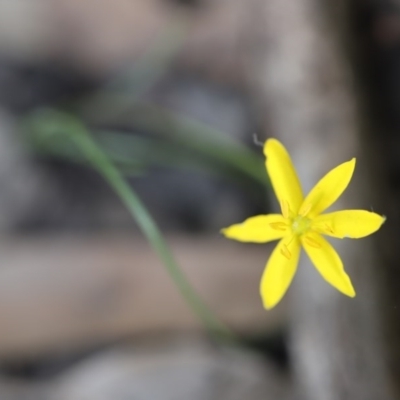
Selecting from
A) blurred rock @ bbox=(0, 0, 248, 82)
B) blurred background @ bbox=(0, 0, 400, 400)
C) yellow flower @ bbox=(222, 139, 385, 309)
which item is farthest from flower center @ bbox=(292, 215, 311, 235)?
blurred rock @ bbox=(0, 0, 248, 82)

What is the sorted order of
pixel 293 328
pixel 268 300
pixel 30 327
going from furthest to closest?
1. pixel 30 327
2. pixel 293 328
3. pixel 268 300

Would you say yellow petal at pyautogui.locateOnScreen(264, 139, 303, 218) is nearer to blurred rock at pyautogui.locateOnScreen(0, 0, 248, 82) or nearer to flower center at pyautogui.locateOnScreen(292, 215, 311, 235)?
flower center at pyautogui.locateOnScreen(292, 215, 311, 235)

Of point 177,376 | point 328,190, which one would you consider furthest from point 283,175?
point 177,376

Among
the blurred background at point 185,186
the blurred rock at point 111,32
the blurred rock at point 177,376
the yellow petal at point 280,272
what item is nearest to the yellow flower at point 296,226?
the yellow petal at point 280,272

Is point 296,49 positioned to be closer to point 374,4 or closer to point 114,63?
point 374,4

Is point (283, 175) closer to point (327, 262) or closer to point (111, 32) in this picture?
point (327, 262)

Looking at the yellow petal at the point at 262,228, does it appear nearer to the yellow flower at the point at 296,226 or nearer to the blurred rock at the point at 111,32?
the yellow flower at the point at 296,226

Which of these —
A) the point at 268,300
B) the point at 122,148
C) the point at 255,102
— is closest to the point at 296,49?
the point at 255,102
